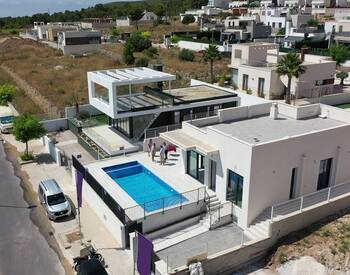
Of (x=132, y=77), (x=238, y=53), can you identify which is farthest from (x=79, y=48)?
(x=132, y=77)

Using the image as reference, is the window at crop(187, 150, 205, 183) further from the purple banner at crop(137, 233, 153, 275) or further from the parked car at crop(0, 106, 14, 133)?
the parked car at crop(0, 106, 14, 133)

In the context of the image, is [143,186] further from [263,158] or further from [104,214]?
[263,158]

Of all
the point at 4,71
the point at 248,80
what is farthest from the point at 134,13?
the point at 248,80

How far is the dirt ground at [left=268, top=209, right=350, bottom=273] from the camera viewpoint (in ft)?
58.5

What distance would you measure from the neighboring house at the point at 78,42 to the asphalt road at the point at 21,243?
6327 centimetres

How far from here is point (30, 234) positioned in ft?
66.5

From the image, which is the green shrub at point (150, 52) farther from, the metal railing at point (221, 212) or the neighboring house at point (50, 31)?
the metal railing at point (221, 212)

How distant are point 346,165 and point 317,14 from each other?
438 feet

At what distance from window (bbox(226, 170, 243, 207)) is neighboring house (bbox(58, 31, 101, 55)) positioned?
70481 mm

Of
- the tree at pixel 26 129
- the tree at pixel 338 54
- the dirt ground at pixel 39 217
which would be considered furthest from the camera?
the tree at pixel 338 54

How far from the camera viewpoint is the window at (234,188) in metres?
19.7

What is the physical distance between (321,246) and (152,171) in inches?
431

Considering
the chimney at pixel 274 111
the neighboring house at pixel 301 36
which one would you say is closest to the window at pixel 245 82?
the chimney at pixel 274 111

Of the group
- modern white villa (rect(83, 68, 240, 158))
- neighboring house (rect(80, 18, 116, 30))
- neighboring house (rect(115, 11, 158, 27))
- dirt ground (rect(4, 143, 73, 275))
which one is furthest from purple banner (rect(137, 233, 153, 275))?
neighboring house (rect(115, 11, 158, 27))
